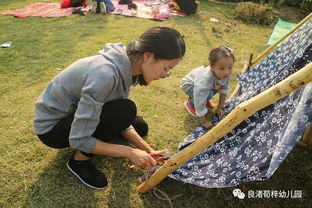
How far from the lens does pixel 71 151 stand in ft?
7.53

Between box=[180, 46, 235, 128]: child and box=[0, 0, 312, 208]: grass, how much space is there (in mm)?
244

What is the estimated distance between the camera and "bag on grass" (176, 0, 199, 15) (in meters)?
6.50

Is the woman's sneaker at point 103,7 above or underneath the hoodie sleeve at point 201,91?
underneath

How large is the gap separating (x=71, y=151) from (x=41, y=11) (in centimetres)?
518

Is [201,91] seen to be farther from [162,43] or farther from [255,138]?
[162,43]

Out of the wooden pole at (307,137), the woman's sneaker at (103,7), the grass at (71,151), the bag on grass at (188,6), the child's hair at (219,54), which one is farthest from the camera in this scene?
the bag on grass at (188,6)

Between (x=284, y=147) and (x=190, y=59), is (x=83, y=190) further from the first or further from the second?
(x=190, y=59)

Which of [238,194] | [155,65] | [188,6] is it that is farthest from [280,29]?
[155,65]

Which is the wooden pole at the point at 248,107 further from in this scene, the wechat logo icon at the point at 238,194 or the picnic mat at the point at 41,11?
the picnic mat at the point at 41,11

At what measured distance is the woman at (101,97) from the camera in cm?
157

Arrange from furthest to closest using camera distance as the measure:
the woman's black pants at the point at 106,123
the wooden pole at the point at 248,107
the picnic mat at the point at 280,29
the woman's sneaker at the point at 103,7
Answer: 1. the woman's sneaker at the point at 103,7
2. the picnic mat at the point at 280,29
3. the woman's black pants at the point at 106,123
4. the wooden pole at the point at 248,107

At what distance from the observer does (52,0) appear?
292 inches

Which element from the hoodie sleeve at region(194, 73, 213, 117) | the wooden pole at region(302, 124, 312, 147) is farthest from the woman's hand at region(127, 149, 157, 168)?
the wooden pole at region(302, 124, 312, 147)

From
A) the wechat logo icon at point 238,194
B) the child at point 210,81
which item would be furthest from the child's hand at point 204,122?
the wechat logo icon at point 238,194
